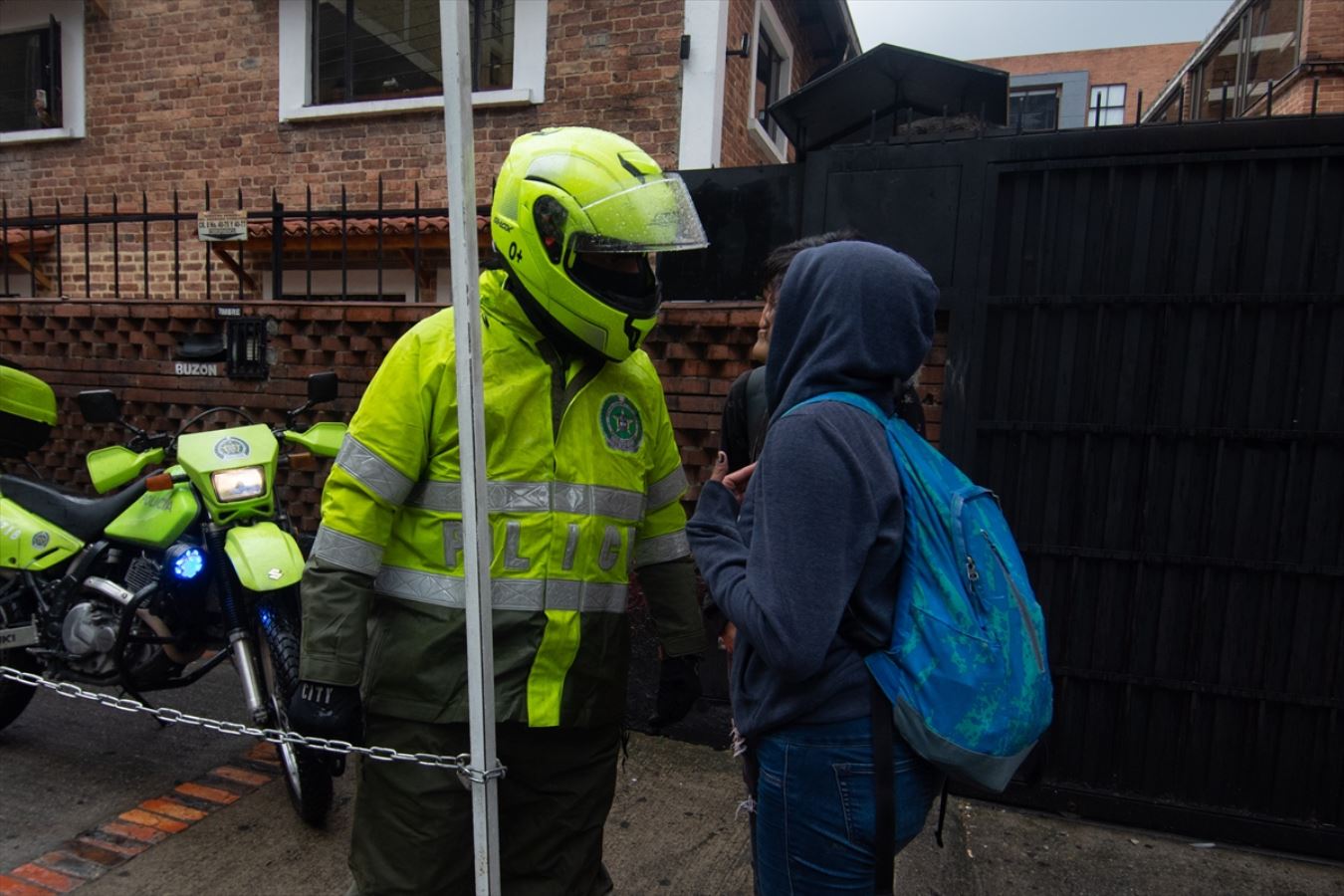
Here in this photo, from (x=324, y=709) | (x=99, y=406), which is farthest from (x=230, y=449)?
(x=324, y=709)

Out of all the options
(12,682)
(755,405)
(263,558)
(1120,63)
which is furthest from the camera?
(1120,63)

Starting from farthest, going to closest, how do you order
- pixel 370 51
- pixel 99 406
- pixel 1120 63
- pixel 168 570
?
pixel 1120 63 → pixel 370 51 → pixel 99 406 → pixel 168 570

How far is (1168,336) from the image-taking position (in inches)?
127

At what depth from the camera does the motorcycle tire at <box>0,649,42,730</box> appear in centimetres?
349

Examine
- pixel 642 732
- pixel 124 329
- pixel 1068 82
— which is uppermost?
pixel 1068 82

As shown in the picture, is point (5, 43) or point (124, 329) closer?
point (124, 329)

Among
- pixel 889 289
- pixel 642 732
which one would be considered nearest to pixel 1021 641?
pixel 889 289

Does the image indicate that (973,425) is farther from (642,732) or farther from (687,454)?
(642,732)

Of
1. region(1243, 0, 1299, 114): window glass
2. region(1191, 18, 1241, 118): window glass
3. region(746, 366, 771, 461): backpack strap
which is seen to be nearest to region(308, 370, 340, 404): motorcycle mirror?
region(746, 366, 771, 461): backpack strap

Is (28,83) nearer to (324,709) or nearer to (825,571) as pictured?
(324,709)

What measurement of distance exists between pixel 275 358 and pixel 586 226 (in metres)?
3.51

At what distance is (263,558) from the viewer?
2.90 meters

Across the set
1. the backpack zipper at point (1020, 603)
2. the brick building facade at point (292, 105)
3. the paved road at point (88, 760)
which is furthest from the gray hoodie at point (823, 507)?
the brick building facade at point (292, 105)

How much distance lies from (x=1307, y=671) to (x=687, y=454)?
2.40 m
